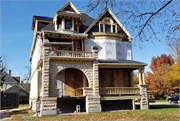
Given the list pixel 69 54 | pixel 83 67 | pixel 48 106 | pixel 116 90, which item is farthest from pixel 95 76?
pixel 48 106

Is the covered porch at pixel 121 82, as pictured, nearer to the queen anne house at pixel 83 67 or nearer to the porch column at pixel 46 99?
the queen anne house at pixel 83 67

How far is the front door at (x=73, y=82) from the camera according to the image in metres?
18.5

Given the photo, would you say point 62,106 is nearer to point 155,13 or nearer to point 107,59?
point 107,59

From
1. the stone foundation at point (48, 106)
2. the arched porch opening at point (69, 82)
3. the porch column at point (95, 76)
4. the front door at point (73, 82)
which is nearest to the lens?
the stone foundation at point (48, 106)

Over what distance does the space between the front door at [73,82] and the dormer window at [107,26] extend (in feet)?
21.2

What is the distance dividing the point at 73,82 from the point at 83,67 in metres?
2.76

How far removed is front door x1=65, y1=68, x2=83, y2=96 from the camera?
18453mm

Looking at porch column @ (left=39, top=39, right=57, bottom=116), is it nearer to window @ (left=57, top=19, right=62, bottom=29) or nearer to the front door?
the front door

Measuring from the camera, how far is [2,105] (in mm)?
27344

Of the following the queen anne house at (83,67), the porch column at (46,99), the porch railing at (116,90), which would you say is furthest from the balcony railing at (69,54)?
the porch railing at (116,90)

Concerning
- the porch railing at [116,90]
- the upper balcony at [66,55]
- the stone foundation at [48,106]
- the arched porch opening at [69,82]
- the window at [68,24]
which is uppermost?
the window at [68,24]

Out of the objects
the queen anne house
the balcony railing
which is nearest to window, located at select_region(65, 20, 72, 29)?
the queen anne house

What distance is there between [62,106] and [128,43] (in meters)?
11.4

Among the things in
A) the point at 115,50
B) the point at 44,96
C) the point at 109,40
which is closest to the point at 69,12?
the point at 109,40
